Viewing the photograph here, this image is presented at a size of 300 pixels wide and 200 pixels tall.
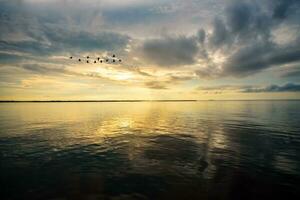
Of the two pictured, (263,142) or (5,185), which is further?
(263,142)

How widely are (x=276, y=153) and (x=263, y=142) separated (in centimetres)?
598

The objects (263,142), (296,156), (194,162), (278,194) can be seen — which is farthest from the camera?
(263,142)

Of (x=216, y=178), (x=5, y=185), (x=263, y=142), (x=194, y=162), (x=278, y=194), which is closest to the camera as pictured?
(x=278, y=194)

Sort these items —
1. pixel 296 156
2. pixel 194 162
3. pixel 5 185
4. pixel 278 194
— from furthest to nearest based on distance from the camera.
Result: pixel 296 156 < pixel 194 162 < pixel 5 185 < pixel 278 194

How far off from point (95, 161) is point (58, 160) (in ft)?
13.1

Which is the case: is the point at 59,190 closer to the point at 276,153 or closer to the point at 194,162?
the point at 194,162

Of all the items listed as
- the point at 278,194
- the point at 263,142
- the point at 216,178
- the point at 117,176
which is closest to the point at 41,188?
the point at 117,176

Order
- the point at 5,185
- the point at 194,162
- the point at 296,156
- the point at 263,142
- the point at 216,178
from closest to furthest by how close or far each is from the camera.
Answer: the point at 5,185 → the point at 216,178 → the point at 194,162 → the point at 296,156 → the point at 263,142

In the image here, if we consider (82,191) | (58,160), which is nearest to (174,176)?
(82,191)

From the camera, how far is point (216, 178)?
1611cm

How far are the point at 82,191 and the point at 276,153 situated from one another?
22418mm

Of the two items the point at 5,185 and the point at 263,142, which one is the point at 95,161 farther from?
the point at 263,142

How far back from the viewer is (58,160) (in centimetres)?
2064

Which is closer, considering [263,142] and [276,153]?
[276,153]
